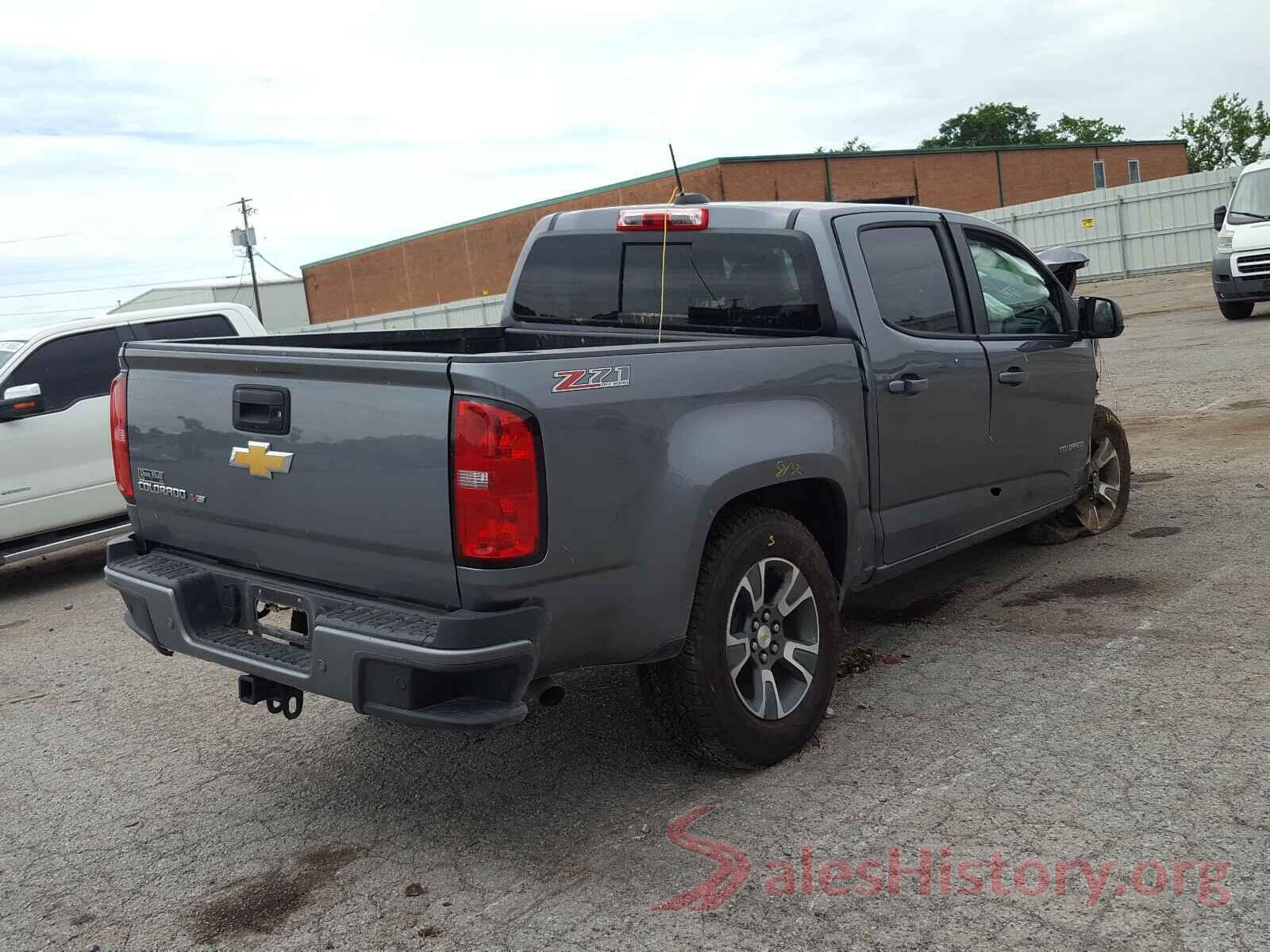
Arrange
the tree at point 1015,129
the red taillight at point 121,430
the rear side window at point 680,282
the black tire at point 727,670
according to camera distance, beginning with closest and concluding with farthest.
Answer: the black tire at point 727,670 < the red taillight at point 121,430 < the rear side window at point 680,282 < the tree at point 1015,129

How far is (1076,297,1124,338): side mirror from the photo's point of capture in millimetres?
6039

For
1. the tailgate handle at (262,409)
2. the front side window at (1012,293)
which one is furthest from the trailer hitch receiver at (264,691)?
the front side window at (1012,293)

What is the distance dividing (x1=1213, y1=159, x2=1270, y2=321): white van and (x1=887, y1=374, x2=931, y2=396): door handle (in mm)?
14101

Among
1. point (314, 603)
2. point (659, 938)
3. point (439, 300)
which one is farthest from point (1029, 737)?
point (439, 300)

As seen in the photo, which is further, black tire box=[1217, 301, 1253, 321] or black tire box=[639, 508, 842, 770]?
black tire box=[1217, 301, 1253, 321]

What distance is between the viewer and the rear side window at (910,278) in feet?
16.0

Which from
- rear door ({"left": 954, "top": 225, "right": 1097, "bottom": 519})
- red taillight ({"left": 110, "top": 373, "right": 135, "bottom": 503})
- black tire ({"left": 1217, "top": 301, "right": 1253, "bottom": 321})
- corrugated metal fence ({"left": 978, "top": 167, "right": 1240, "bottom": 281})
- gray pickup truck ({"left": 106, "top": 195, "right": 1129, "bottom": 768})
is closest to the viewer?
gray pickup truck ({"left": 106, "top": 195, "right": 1129, "bottom": 768})

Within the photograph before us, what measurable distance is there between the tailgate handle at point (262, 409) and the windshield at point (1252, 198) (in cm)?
Result: 1679

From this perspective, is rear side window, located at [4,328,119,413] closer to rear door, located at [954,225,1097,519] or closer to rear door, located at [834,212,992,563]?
rear door, located at [834,212,992,563]

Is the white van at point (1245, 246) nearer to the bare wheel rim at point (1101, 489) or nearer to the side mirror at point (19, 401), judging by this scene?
the bare wheel rim at point (1101, 489)

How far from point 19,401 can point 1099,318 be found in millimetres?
6976

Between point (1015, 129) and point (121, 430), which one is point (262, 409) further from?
point (1015, 129)

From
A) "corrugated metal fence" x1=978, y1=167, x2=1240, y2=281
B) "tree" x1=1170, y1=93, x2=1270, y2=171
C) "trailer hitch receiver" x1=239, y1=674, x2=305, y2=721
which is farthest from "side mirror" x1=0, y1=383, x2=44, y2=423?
"tree" x1=1170, y1=93, x2=1270, y2=171

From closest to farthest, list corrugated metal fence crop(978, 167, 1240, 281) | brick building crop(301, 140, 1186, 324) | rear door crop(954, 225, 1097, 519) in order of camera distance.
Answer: rear door crop(954, 225, 1097, 519) → corrugated metal fence crop(978, 167, 1240, 281) → brick building crop(301, 140, 1186, 324)
